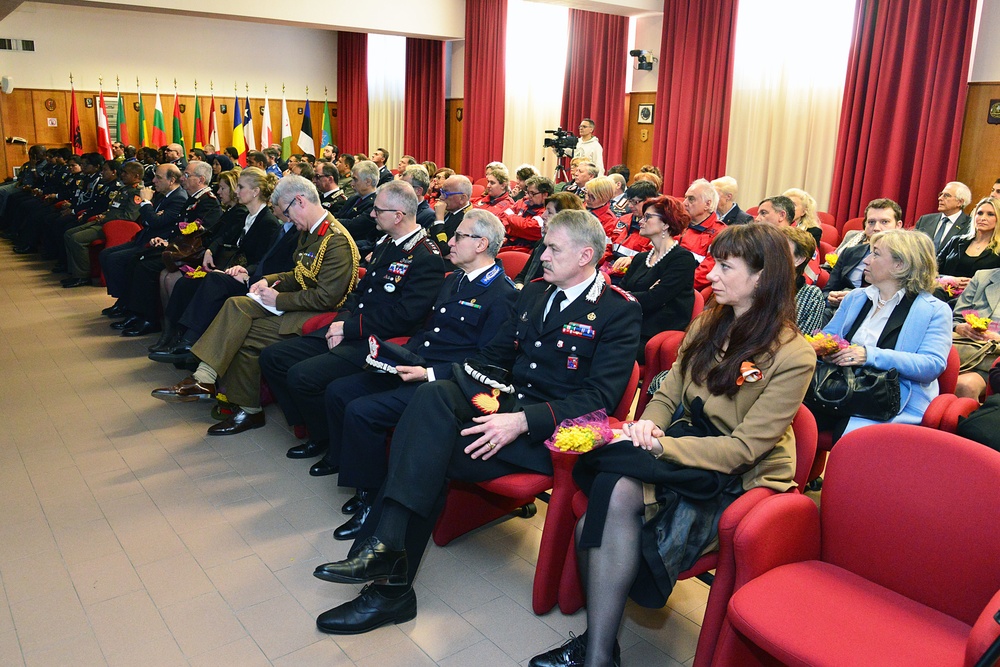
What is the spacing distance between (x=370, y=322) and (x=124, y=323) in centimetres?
332

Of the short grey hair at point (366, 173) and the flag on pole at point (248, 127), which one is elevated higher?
the flag on pole at point (248, 127)

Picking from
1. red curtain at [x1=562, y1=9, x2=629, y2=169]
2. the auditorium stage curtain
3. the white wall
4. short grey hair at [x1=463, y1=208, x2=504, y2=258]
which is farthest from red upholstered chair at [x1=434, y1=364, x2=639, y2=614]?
the white wall

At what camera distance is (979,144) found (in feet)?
20.3

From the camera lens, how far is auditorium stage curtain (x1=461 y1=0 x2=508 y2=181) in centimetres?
1073

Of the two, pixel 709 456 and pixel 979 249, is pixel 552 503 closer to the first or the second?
pixel 709 456

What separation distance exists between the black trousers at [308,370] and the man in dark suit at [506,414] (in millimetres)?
1039

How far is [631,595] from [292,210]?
2.86 meters

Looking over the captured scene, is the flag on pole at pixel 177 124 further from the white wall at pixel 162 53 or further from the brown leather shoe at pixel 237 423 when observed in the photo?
the brown leather shoe at pixel 237 423

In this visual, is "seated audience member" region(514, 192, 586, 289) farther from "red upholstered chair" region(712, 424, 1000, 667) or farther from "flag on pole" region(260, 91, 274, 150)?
"flag on pole" region(260, 91, 274, 150)

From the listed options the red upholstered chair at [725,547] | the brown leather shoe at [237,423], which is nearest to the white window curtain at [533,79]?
the brown leather shoe at [237,423]

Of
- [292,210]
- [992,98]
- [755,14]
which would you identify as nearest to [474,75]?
[755,14]

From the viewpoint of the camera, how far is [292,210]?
4137 millimetres

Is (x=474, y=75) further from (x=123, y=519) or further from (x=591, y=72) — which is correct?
(x=123, y=519)

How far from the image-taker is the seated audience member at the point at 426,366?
2.99 m
